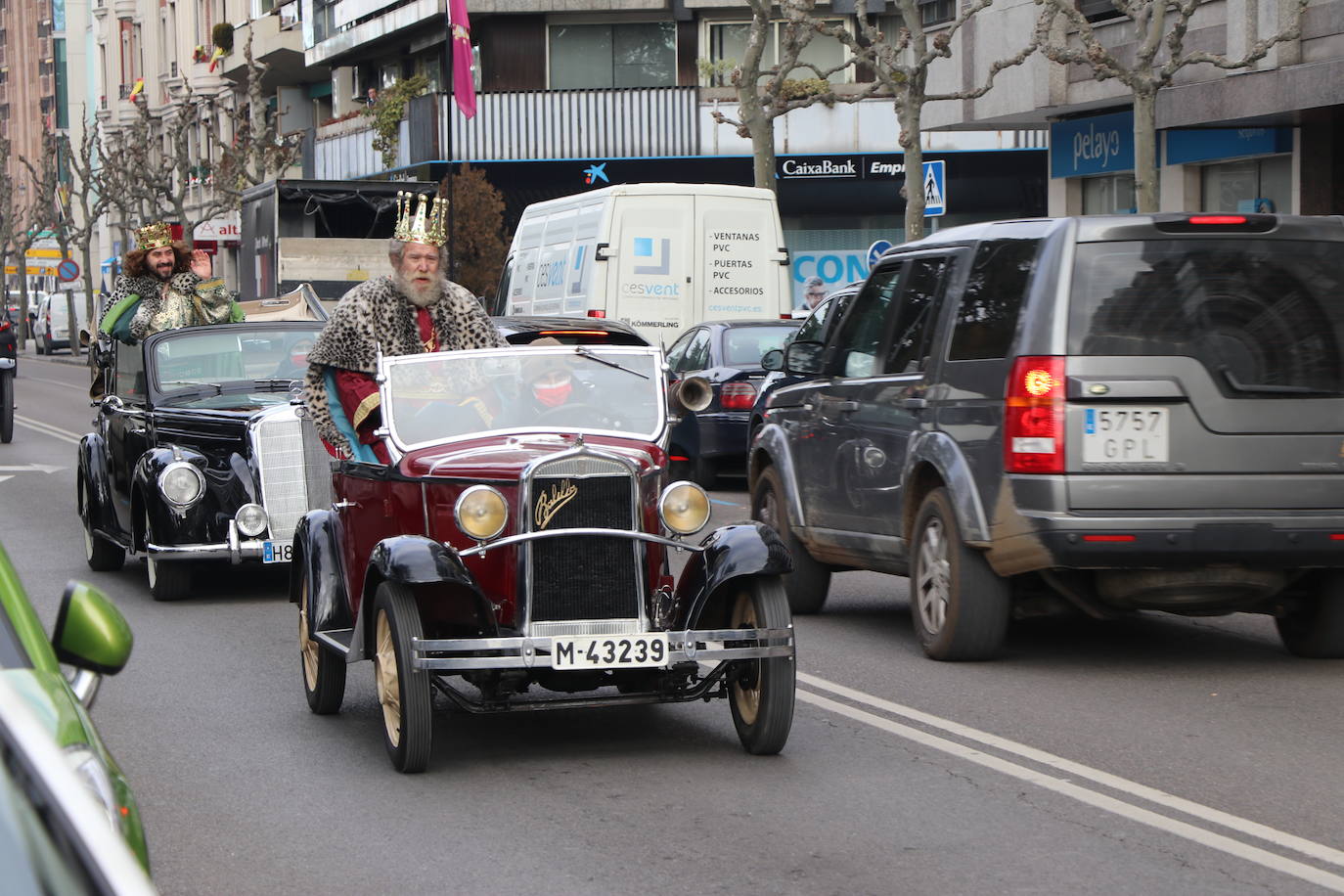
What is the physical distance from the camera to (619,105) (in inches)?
1850

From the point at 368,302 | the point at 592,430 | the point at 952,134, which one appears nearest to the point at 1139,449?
the point at 592,430

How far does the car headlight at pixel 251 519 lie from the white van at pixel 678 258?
37.3 feet

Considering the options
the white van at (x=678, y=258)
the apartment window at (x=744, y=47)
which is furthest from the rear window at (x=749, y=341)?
the apartment window at (x=744, y=47)

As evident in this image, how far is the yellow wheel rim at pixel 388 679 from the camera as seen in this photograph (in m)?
7.25

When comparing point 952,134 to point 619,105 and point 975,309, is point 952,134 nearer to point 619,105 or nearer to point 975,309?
point 619,105

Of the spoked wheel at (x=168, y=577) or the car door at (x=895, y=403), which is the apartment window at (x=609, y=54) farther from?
the car door at (x=895, y=403)

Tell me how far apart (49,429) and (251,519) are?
19.6m

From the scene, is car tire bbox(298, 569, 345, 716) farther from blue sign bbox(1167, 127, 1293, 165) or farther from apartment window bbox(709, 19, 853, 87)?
apartment window bbox(709, 19, 853, 87)

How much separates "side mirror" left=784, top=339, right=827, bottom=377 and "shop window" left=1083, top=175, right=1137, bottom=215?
59.4 feet

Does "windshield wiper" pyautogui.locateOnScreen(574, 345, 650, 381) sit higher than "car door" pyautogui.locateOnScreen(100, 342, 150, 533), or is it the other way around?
"windshield wiper" pyautogui.locateOnScreen(574, 345, 650, 381)

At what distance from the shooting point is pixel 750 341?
66.3 feet

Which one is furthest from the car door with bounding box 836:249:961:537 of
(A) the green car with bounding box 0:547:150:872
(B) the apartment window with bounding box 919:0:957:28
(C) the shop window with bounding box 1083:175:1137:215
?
(B) the apartment window with bounding box 919:0:957:28

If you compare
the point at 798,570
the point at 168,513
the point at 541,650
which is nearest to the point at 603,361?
the point at 541,650

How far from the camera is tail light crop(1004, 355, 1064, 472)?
8852 millimetres
